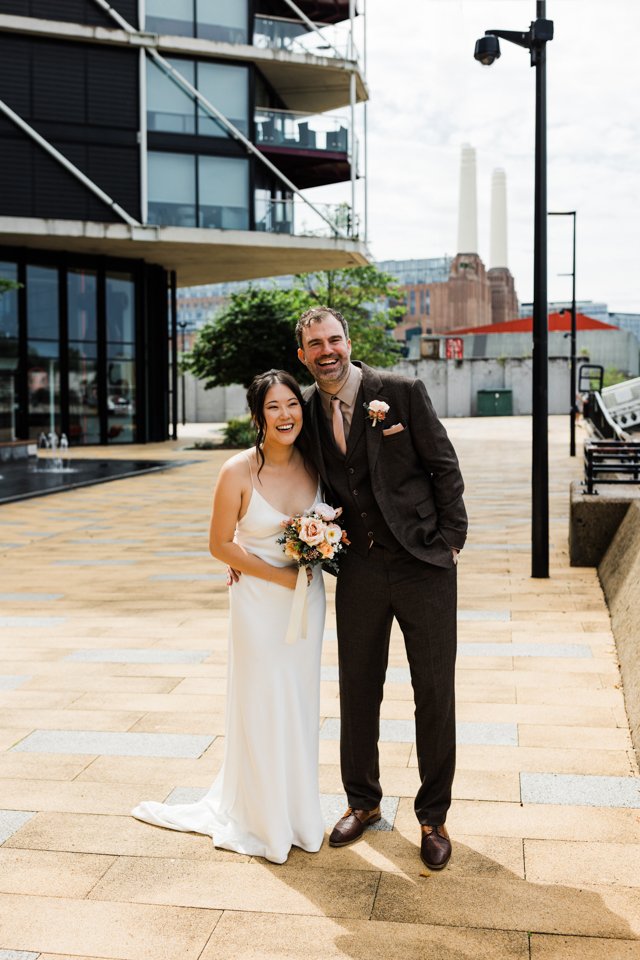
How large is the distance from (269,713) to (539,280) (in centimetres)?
699

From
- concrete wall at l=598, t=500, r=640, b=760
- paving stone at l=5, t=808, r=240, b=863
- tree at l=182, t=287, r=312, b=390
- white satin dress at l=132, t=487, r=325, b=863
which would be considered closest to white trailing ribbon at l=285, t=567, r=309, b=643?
white satin dress at l=132, t=487, r=325, b=863

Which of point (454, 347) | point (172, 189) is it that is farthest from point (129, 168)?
point (454, 347)

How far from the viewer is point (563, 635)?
7723 mm

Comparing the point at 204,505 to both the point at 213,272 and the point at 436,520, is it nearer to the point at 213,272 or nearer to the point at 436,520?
the point at 436,520

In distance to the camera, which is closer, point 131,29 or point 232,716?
point 232,716

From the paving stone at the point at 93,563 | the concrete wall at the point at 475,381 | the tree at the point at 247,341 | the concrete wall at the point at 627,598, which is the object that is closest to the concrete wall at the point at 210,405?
the concrete wall at the point at 475,381

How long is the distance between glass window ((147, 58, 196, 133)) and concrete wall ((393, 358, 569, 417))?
3514 centimetres

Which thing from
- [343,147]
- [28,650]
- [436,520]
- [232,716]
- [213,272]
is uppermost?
[343,147]

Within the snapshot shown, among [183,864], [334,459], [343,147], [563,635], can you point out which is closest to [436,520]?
[334,459]

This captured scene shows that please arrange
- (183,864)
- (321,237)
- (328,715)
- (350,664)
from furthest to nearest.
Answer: (321,237), (328,715), (350,664), (183,864)

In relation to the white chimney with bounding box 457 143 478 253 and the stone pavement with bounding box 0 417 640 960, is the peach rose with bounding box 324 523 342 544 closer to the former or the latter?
the stone pavement with bounding box 0 417 640 960

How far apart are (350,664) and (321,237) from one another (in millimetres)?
30870

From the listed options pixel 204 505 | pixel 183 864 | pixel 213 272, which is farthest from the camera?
pixel 213 272

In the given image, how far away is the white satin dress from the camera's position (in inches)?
162
